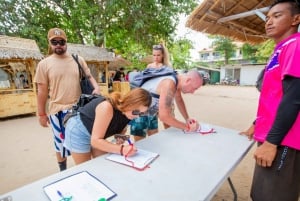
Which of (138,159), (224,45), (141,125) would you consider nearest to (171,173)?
Result: (138,159)

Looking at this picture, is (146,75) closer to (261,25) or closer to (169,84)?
(169,84)

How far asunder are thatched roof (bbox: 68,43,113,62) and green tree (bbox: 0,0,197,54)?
99cm

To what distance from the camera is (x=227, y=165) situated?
1.29 metres

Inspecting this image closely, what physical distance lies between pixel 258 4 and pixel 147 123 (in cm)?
276

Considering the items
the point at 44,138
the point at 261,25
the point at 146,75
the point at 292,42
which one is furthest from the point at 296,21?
the point at 44,138

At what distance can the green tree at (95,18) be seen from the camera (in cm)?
824

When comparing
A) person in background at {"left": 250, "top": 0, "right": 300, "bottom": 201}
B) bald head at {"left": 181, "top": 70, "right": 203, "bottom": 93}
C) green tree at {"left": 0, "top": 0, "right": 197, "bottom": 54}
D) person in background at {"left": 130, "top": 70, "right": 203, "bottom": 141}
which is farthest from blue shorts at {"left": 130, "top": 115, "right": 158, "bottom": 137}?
green tree at {"left": 0, "top": 0, "right": 197, "bottom": 54}

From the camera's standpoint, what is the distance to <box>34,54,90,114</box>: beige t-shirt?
2.26 meters

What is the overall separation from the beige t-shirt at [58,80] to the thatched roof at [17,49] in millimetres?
5160

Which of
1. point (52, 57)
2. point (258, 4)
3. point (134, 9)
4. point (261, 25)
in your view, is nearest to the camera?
point (52, 57)

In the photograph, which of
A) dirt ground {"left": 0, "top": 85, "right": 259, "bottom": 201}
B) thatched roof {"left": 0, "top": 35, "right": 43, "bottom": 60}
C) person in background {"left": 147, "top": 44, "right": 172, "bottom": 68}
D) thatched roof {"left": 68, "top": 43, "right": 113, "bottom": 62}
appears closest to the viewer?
dirt ground {"left": 0, "top": 85, "right": 259, "bottom": 201}

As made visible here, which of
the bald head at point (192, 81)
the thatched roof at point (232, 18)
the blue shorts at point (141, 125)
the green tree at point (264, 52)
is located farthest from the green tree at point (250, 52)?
the bald head at point (192, 81)

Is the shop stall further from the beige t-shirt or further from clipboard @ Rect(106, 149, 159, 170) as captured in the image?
clipboard @ Rect(106, 149, 159, 170)

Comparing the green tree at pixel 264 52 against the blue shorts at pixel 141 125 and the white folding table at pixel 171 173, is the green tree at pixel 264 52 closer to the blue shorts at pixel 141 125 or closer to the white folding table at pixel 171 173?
the blue shorts at pixel 141 125
